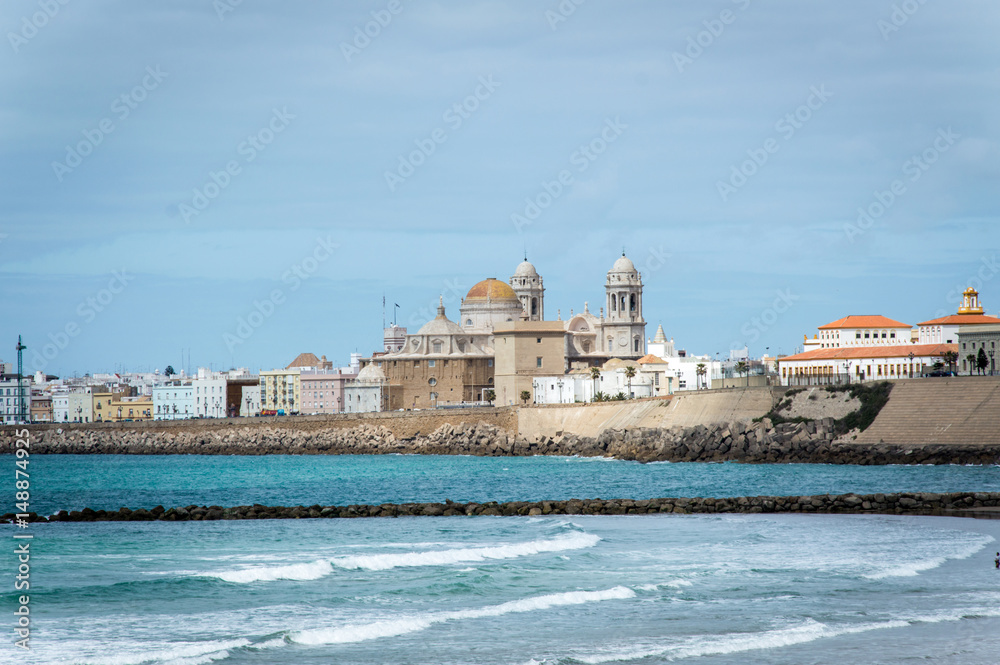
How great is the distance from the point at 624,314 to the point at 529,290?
8.79m

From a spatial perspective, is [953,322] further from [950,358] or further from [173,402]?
[173,402]

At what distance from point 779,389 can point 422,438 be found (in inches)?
895

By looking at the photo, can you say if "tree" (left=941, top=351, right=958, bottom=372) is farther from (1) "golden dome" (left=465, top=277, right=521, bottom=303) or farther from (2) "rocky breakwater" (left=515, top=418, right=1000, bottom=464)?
(1) "golden dome" (left=465, top=277, right=521, bottom=303)

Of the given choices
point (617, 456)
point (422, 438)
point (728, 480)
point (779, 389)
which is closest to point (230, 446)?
point (422, 438)

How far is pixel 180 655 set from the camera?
15289mm

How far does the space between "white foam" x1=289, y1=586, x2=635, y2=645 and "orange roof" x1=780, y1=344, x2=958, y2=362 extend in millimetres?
46128

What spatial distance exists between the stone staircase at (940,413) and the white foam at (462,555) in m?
24.8

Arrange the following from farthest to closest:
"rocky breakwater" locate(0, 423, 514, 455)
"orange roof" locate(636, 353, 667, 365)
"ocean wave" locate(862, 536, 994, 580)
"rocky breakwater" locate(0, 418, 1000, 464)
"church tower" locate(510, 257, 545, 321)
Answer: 1. "church tower" locate(510, 257, 545, 321)
2. "orange roof" locate(636, 353, 667, 365)
3. "rocky breakwater" locate(0, 423, 514, 455)
4. "rocky breakwater" locate(0, 418, 1000, 464)
5. "ocean wave" locate(862, 536, 994, 580)

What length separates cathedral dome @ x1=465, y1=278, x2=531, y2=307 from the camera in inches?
3688

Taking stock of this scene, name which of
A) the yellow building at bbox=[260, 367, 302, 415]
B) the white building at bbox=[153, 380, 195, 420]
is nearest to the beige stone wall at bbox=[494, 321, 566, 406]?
the yellow building at bbox=[260, 367, 302, 415]

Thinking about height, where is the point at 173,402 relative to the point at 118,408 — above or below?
above

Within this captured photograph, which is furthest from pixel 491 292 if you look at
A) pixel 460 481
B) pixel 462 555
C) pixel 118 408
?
pixel 462 555

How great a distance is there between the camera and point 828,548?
75.5ft

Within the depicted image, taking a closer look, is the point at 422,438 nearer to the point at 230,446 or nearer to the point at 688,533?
the point at 230,446
